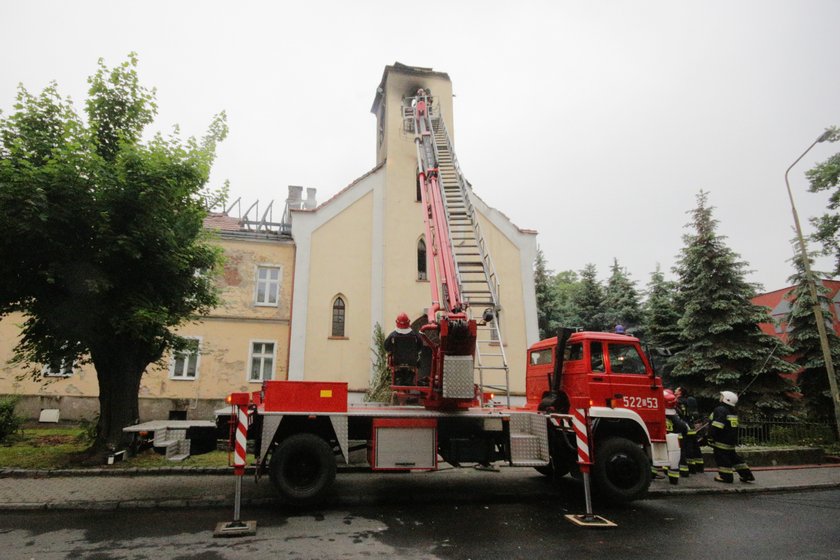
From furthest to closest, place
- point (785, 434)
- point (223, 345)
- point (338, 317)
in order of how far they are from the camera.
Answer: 1. point (338, 317)
2. point (223, 345)
3. point (785, 434)

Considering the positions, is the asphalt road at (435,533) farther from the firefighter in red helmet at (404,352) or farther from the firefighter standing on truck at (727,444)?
the firefighter in red helmet at (404,352)

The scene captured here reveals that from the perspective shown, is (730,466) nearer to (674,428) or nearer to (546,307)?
(674,428)

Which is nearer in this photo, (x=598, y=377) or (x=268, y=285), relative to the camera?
(x=598, y=377)

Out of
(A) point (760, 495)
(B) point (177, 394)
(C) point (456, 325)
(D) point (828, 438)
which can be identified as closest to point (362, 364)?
(B) point (177, 394)

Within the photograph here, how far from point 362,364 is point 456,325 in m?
11.3

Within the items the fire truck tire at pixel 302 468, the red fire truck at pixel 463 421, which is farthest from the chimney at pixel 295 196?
the fire truck tire at pixel 302 468

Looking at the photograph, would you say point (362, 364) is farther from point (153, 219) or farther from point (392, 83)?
point (392, 83)

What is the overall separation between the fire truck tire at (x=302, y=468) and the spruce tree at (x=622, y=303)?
2416 cm

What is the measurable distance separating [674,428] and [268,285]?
14.6 metres

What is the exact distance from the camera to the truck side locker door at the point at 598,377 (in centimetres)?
823

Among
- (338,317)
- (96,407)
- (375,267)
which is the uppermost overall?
(375,267)

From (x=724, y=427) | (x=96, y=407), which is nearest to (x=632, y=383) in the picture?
(x=724, y=427)

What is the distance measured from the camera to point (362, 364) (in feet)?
59.0

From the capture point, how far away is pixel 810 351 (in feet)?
62.1
